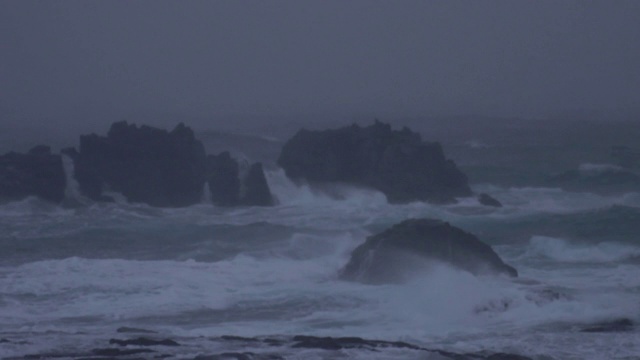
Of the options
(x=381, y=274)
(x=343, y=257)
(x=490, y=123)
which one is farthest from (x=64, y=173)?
(x=490, y=123)

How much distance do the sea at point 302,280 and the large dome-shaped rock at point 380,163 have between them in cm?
58

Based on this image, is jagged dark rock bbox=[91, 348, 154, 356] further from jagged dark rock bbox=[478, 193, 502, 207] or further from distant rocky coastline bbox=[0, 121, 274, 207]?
distant rocky coastline bbox=[0, 121, 274, 207]

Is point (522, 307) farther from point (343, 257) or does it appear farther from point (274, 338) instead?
point (343, 257)

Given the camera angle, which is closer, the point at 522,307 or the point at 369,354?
the point at 369,354

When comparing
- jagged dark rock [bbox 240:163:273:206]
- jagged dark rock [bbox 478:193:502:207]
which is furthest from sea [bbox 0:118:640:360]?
jagged dark rock [bbox 240:163:273:206]

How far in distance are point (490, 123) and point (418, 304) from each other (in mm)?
45283

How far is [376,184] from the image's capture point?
35312 mm

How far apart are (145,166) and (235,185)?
3.27 m

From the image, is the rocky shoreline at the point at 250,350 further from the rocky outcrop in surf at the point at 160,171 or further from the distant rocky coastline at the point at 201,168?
the rocky outcrop in surf at the point at 160,171

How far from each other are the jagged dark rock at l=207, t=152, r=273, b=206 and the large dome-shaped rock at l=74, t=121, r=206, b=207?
1.97 feet

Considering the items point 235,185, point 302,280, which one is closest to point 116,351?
point 302,280

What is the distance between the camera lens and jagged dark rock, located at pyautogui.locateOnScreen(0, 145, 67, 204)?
3597 centimetres

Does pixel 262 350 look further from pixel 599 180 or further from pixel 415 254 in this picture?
pixel 599 180

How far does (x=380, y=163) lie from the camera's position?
35594mm
